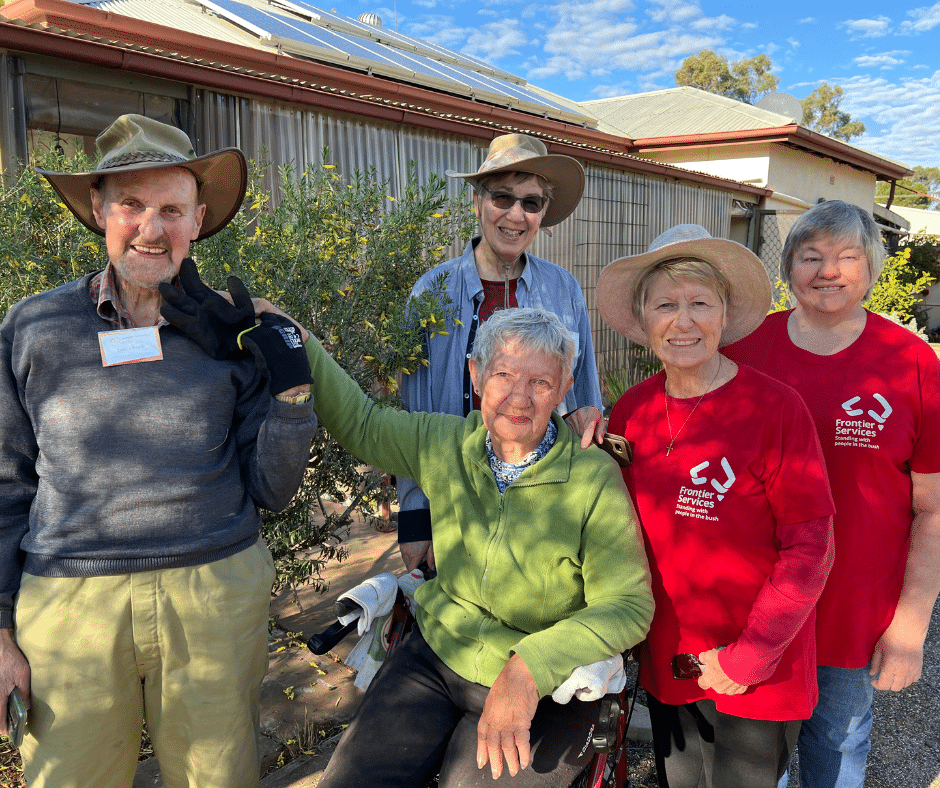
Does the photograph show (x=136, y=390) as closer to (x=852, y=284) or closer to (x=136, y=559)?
(x=136, y=559)

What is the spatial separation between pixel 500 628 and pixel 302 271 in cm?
159

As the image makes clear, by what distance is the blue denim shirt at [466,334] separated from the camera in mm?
2760

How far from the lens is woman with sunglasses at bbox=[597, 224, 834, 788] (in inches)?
73.0

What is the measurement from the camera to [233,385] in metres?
1.91

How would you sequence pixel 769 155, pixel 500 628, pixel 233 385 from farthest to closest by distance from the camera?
1. pixel 769 155
2. pixel 500 628
3. pixel 233 385

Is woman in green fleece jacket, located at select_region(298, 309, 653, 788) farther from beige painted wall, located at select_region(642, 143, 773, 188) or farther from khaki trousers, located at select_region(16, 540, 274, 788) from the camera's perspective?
beige painted wall, located at select_region(642, 143, 773, 188)

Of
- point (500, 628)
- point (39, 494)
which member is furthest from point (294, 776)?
point (39, 494)

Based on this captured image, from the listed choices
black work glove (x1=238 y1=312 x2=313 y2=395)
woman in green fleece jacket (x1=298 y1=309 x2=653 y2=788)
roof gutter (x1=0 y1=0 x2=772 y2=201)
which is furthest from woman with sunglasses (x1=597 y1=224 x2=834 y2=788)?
roof gutter (x1=0 y1=0 x2=772 y2=201)

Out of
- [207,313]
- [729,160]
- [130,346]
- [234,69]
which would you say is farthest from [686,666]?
[729,160]

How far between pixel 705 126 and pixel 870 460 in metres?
15.5

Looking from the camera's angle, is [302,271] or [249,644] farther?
[302,271]

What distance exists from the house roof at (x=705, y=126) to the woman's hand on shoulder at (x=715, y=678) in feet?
44.6

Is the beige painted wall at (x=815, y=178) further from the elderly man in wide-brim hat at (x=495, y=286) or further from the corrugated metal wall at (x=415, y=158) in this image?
the elderly man in wide-brim hat at (x=495, y=286)

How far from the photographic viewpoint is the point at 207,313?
182cm
